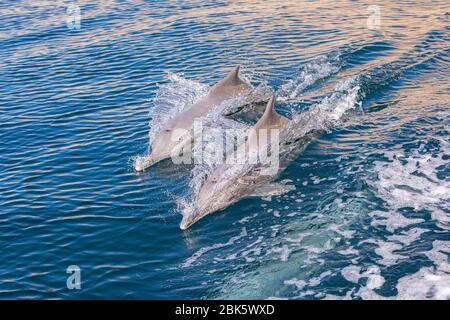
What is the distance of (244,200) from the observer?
1348 centimetres

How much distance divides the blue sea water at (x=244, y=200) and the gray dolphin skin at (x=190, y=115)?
0.51 metres

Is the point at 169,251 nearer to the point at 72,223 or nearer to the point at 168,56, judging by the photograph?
the point at 72,223

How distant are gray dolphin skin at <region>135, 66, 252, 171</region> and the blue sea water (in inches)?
20.2

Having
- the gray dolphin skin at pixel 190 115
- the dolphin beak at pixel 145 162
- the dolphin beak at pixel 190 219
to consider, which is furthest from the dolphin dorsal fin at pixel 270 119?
the dolphin beak at pixel 190 219

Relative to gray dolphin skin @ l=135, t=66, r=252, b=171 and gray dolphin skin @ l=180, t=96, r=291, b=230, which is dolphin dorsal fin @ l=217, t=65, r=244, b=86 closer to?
gray dolphin skin @ l=135, t=66, r=252, b=171

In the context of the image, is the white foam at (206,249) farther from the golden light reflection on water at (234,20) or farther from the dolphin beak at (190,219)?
the golden light reflection on water at (234,20)

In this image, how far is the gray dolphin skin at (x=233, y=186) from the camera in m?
13.1

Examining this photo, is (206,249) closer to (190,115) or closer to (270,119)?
(270,119)

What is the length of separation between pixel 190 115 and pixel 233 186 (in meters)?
4.43

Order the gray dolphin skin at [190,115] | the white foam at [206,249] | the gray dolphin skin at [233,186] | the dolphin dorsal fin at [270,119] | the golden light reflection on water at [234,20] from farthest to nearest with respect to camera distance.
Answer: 1. the golden light reflection on water at [234,20]
2. the gray dolphin skin at [190,115]
3. the dolphin dorsal fin at [270,119]
4. the gray dolphin skin at [233,186]
5. the white foam at [206,249]

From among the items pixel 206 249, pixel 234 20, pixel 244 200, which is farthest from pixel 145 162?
pixel 234 20

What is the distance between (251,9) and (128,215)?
18.6m
